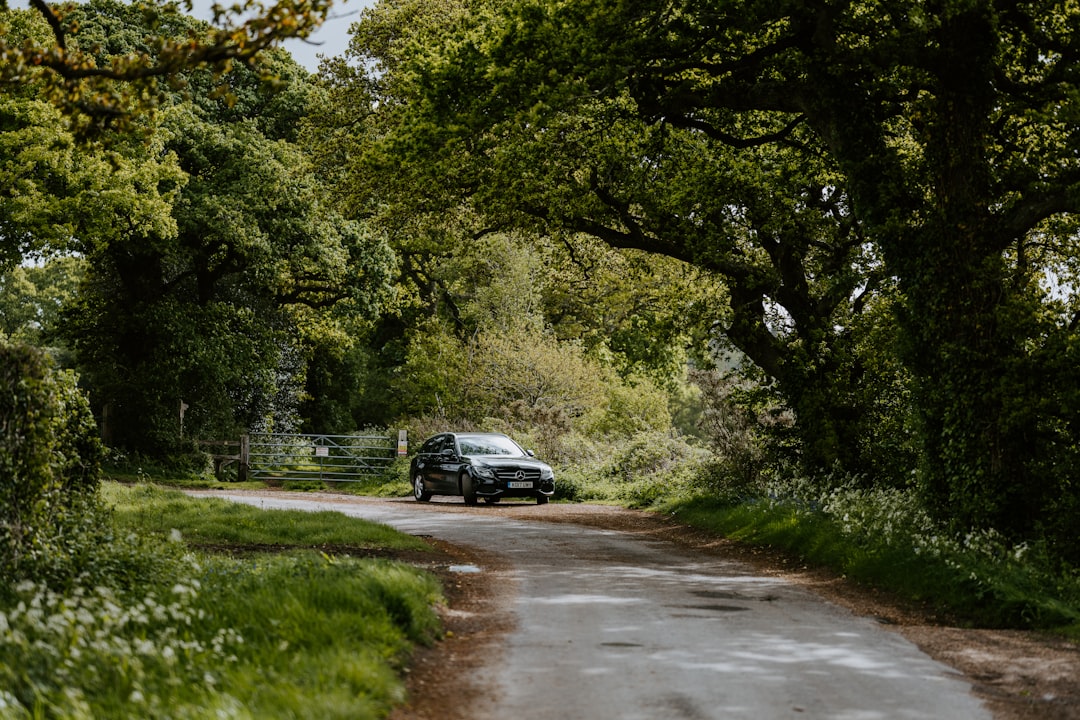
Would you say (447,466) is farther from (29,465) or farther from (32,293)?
(32,293)

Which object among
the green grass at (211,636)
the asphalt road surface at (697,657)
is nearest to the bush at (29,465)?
the green grass at (211,636)

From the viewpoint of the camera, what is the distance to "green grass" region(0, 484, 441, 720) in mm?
5133

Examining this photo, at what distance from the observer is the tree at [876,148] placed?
13.0 m

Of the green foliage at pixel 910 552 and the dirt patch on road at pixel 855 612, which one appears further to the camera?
the green foliage at pixel 910 552

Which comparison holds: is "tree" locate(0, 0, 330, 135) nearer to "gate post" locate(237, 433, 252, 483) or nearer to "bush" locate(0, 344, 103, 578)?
"bush" locate(0, 344, 103, 578)

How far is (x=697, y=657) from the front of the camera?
761 centimetres

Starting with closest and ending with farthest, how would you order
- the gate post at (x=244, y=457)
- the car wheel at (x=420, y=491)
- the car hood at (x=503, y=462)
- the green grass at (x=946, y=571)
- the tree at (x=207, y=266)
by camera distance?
the green grass at (x=946, y=571)
the car hood at (x=503, y=462)
the car wheel at (x=420, y=491)
the tree at (x=207, y=266)
the gate post at (x=244, y=457)

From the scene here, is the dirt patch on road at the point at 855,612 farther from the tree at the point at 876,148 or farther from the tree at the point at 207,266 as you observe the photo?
the tree at the point at 207,266

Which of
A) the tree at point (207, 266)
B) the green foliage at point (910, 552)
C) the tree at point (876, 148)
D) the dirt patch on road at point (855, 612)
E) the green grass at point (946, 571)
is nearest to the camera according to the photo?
the dirt patch on road at point (855, 612)

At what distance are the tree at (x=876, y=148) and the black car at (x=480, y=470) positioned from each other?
7.28 metres

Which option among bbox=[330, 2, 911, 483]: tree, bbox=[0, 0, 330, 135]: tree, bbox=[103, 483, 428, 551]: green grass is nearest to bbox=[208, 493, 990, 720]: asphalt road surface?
bbox=[103, 483, 428, 551]: green grass

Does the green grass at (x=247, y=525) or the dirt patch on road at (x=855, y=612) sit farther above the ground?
the green grass at (x=247, y=525)

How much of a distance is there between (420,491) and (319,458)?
11.0m

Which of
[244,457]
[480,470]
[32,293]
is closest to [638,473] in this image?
[480,470]
